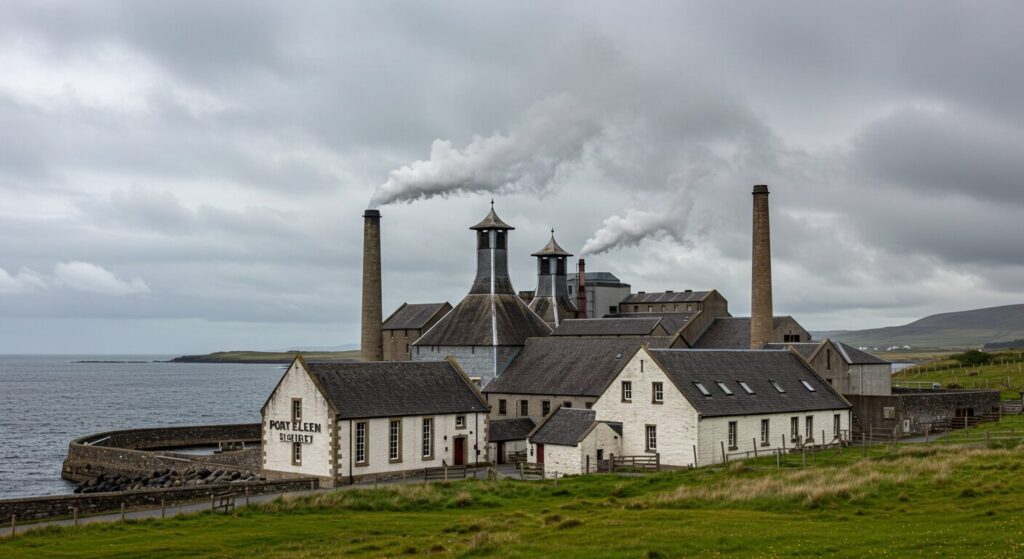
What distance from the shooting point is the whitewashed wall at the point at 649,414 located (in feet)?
153

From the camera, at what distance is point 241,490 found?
41.5 metres

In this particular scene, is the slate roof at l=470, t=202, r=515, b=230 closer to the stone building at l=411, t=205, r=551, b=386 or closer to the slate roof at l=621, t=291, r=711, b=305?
the stone building at l=411, t=205, r=551, b=386

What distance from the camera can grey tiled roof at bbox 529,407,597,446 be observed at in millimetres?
48156

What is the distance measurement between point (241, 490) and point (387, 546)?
15.8 meters

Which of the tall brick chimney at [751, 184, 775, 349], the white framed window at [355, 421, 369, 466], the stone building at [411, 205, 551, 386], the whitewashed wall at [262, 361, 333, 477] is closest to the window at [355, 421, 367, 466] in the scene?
the white framed window at [355, 421, 369, 466]

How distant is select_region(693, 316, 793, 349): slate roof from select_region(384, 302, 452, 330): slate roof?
88.2ft

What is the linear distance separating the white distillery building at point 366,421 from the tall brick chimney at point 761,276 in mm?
26146

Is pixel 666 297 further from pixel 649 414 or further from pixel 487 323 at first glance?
pixel 649 414

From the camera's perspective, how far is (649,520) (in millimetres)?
29062

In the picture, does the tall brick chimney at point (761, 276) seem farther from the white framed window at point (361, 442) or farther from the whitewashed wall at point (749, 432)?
the white framed window at point (361, 442)

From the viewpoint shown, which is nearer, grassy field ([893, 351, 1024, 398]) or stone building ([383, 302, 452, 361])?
grassy field ([893, 351, 1024, 398])

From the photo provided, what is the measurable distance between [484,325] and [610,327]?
1091 centimetres

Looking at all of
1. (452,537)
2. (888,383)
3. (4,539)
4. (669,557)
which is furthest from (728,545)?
(888,383)

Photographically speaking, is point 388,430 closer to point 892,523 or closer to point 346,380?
point 346,380
